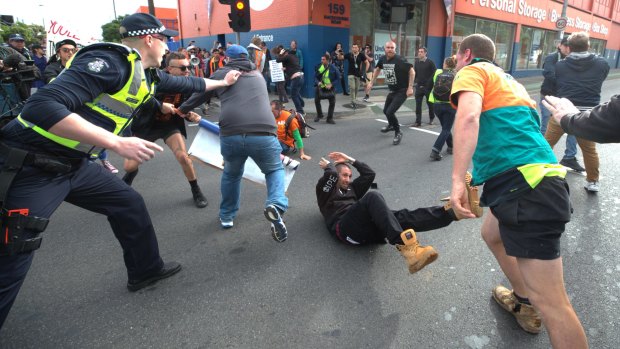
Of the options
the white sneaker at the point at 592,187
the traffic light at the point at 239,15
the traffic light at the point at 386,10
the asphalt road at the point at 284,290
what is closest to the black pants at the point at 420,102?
the traffic light at the point at 386,10

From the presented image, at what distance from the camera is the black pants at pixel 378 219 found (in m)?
2.82

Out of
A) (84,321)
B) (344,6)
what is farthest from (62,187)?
(344,6)

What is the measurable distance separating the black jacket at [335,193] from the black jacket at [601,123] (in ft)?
6.41

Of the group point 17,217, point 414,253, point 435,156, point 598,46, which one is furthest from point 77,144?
point 598,46

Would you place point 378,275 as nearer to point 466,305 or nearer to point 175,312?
point 466,305

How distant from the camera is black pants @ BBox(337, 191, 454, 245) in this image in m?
2.82

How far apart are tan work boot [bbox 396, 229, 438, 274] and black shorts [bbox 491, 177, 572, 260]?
0.69 meters

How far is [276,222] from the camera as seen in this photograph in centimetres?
306

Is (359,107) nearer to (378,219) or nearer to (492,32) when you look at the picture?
(378,219)

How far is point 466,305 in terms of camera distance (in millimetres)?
2500

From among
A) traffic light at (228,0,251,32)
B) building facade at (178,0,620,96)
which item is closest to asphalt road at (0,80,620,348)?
→ traffic light at (228,0,251,32)

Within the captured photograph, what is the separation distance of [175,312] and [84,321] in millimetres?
565

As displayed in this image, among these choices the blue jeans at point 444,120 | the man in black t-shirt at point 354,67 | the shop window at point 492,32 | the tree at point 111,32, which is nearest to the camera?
the blue jeans at point 444,120

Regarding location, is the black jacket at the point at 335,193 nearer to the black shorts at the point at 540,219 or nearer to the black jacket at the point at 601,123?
the black shorts at the point at 540,219
